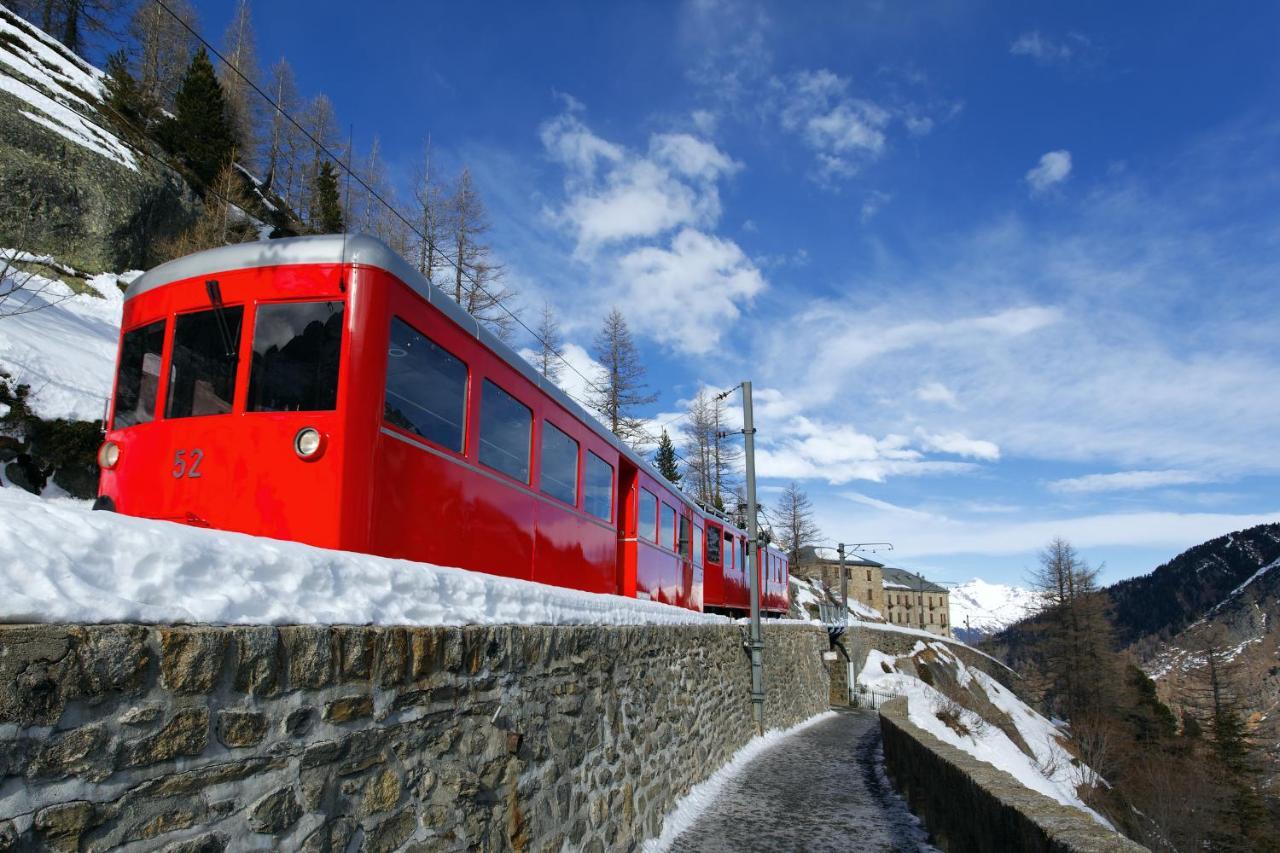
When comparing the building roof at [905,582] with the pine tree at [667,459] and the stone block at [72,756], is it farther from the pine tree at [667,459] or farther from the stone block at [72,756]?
the stone block at [72,756]

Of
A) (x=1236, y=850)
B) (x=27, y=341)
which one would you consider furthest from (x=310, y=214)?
(x=1236, y=850)

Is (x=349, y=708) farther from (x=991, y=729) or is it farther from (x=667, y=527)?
(x=991, y=729)

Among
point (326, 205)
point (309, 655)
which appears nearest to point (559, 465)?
point (309, 655)

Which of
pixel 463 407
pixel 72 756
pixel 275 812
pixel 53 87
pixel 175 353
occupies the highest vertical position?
pixel 53 87

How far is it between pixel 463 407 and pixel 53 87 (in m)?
27.3

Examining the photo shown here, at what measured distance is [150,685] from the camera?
6.30 ft

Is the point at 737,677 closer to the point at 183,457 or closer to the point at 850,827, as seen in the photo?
the point at 850,827

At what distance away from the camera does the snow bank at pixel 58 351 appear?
12.4m

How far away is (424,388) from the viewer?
5234 millimetres

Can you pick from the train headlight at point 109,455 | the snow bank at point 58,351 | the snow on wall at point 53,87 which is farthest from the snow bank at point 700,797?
the snow on wall at point 53,87

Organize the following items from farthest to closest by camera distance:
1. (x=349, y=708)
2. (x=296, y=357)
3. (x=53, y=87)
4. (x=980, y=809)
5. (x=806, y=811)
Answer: (x=53, y=87) → (x=806, y=811) → (x=980, y=809) → (x=296, y=357) → (x=349, y=708)

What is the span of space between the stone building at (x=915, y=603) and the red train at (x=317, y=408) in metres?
96.9

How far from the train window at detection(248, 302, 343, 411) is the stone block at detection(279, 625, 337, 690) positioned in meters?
2.36

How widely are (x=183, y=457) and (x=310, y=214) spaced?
38941mm
